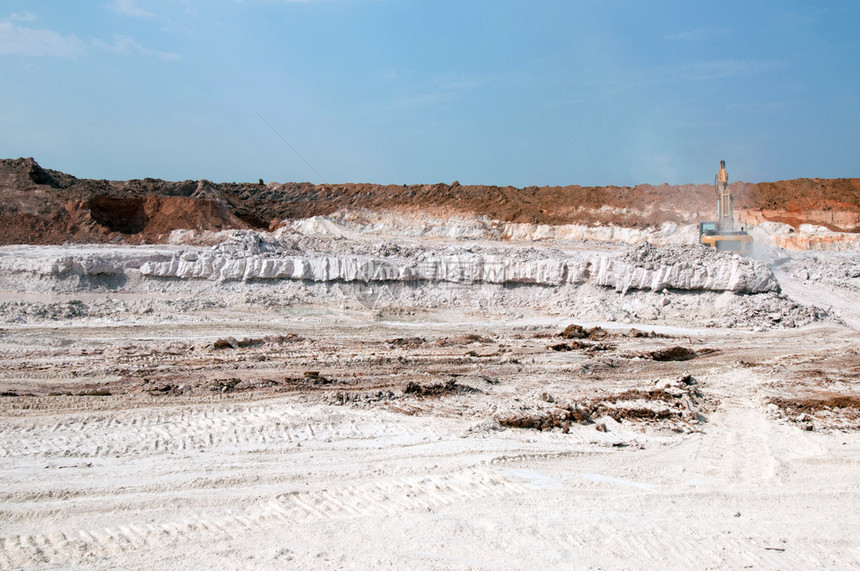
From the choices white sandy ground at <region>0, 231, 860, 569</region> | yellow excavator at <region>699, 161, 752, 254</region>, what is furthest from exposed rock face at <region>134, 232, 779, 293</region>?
white sandy ground at <region>0, 231, 860, 569</region>

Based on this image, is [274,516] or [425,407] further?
[425,407]

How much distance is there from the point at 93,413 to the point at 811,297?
49.4ft

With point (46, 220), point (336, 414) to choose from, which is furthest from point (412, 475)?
point (46, 220)

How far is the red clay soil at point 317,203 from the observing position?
22.5 metres

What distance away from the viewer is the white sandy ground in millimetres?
4430

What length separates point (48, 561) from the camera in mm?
4207

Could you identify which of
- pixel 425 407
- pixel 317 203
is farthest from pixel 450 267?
pixel 317 203

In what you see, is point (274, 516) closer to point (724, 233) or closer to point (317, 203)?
point (724, 233)

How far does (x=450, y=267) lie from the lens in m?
14.8

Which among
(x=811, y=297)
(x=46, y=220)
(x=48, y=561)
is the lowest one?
(x=48, y=561)

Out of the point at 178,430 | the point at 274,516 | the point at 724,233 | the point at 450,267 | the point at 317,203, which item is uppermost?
the point at 317,203

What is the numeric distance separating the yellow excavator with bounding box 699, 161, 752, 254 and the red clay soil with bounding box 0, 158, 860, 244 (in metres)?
8.15

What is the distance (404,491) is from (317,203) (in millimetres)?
28554

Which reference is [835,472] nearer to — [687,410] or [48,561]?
[687,410]
